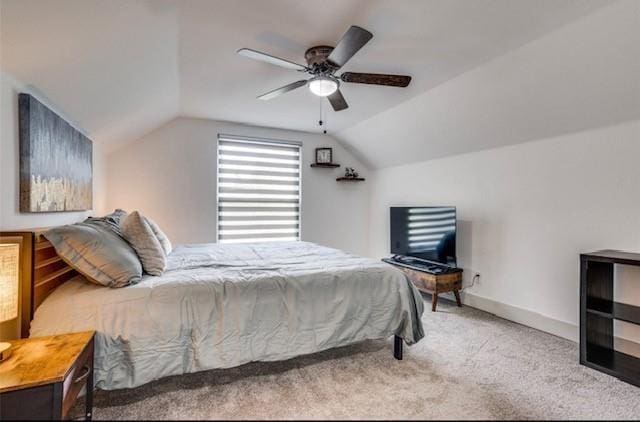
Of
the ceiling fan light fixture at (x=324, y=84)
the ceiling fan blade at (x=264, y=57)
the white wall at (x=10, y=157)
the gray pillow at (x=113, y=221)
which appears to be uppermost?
the ceiling fan blade at (x=264, y=57)

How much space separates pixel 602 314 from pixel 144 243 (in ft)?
10.4

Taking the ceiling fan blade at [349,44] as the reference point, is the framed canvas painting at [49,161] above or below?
below

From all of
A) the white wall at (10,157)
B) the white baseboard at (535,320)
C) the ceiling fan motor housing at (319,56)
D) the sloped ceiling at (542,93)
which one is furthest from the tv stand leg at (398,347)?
the white wall at (10,157)

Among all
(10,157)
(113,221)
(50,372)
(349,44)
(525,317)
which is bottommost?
(525,317)

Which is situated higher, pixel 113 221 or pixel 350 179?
pixel 350 179

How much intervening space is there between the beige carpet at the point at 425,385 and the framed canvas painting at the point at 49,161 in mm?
1350

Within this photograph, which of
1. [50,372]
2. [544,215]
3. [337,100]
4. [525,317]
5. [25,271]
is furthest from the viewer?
[525,317]

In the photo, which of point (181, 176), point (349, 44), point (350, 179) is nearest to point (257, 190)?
point (181, 176)

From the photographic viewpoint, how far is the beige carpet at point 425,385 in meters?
0.50

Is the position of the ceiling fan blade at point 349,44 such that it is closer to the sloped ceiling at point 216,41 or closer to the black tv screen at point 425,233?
the sloped ceiling at point 216,41

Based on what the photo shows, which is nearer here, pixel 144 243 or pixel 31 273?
pixel 31 273

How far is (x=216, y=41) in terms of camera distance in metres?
2.32

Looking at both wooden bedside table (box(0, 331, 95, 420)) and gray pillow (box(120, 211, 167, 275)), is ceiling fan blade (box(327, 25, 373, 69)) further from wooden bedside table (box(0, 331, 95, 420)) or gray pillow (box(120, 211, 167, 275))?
wooden bedside table (box(0, 331, 95, 420))

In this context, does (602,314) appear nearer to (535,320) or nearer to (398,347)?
(535,320)
